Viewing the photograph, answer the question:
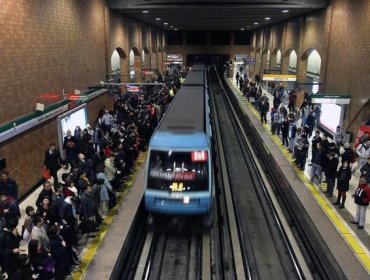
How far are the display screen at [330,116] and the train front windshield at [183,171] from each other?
1143 cm

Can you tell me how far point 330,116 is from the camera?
19.1m

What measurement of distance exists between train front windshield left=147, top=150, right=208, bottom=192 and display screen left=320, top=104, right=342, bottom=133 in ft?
37.5

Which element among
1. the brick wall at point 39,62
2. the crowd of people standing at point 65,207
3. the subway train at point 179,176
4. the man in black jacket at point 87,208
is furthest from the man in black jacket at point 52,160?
the subway train at point 179,176

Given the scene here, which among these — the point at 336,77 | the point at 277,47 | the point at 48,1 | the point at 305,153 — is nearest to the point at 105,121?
the point at 48,1

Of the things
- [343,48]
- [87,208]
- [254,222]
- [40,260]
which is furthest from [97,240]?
[343,48]

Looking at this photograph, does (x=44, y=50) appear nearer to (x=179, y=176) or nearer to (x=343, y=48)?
(x=179, y=176)

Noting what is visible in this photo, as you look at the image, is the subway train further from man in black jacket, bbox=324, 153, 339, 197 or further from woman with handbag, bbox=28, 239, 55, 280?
man in black jacket, bbox=324, 153, 339, 197

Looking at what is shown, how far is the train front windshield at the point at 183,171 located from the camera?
902cm

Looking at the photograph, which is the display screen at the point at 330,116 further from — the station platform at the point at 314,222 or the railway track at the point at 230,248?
the railway track at the point at 230,248

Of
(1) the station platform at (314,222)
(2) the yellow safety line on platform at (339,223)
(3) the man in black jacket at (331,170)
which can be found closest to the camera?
(1) the station platform at (314,222)

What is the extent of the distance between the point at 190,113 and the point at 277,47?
81.9 feet

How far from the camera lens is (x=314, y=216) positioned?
1031 centimetres

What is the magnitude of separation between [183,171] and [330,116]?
41.6 ft

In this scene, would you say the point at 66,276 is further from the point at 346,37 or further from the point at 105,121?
the point at 346,37
